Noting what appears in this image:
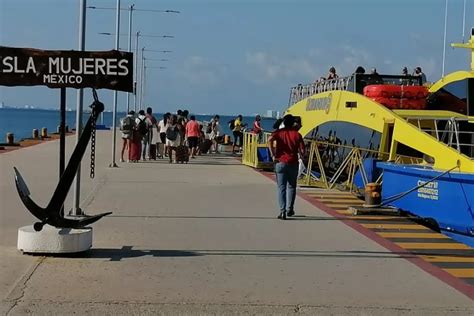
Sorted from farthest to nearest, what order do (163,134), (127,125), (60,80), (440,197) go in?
(163,134) → (127,125) → (440,197) → (60,80)

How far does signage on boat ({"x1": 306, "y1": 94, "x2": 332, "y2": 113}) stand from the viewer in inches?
756

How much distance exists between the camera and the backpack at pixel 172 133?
23875mm

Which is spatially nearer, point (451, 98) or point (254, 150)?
point (451, 98)

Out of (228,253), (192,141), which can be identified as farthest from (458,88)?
(192,141)

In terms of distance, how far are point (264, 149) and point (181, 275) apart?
617 inches

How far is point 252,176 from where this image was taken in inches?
781

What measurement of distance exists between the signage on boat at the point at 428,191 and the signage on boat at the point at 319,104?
22.9 ft

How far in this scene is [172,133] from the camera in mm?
24016

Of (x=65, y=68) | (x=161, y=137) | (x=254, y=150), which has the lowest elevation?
(x=254, y=150)

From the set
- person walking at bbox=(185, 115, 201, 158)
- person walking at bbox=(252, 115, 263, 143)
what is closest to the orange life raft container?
person walking at bbox=(252, 115, 263, 143)

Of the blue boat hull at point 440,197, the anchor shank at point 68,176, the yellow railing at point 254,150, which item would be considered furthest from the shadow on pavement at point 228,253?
the yellow railing at point 254,150

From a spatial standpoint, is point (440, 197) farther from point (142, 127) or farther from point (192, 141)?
point (192, 141)

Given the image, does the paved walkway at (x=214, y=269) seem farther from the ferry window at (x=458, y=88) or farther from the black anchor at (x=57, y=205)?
the ferry window at (x=458, y=88)

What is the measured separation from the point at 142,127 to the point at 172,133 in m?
1.07
